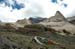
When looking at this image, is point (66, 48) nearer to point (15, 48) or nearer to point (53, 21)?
point (15, 48)

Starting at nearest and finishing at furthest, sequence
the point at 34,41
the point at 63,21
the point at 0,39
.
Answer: the point at 0,39 < the point at 34,41 < the point at 63,21

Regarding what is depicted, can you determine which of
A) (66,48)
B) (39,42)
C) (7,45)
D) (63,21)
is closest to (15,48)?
(7,45)

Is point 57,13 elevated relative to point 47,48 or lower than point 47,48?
elevated

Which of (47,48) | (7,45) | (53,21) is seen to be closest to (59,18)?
(53,21)

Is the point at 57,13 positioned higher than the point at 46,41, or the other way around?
the point at 57,13

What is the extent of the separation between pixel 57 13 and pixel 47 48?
4002 inches

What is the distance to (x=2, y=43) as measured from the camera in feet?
117

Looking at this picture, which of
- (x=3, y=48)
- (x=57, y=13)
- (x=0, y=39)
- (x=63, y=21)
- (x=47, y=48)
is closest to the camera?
(x=3, y=48)

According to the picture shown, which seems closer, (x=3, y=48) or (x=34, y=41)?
(x=3, y=48)

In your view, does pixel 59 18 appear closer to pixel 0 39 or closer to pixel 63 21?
pixel 63 21

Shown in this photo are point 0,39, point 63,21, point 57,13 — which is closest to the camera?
point 0,39

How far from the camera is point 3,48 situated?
3456 centimetres

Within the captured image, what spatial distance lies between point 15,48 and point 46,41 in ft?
58.9

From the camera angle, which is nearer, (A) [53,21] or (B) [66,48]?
(B) [66,48]
